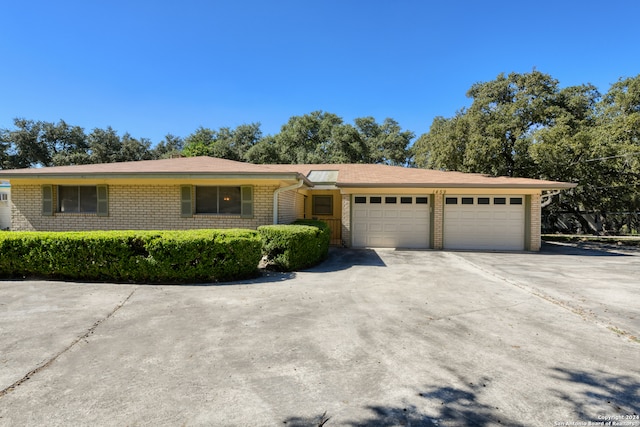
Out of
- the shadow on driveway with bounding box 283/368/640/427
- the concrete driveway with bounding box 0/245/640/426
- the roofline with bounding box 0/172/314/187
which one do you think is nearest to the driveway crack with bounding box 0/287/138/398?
the concrete driveway with bounding box 0/245/640/426

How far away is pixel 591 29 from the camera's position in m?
12.0

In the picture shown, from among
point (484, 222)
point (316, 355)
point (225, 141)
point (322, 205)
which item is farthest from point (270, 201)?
point (225, 141)

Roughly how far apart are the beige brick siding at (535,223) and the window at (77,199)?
15.4 m

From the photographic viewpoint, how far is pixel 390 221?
1223cm

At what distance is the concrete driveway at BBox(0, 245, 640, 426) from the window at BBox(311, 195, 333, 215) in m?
7.84

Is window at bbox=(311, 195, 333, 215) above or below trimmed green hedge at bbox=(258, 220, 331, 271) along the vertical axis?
above

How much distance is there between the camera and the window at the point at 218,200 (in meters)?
10.1

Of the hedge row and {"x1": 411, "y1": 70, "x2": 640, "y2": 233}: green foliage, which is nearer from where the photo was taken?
the hedge row

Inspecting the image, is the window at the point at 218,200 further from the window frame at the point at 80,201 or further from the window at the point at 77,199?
the window at the point at 77,199

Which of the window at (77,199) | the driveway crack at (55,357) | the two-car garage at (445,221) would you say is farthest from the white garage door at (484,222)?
the window at (77,199)

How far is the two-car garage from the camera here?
11.8 meters

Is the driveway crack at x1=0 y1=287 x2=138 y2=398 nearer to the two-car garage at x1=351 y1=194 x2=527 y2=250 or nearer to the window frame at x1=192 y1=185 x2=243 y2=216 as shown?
the window frame at x1=192 y1=185 x2=243 y2=216

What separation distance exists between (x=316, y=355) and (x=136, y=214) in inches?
367

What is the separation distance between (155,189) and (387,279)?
792cm
